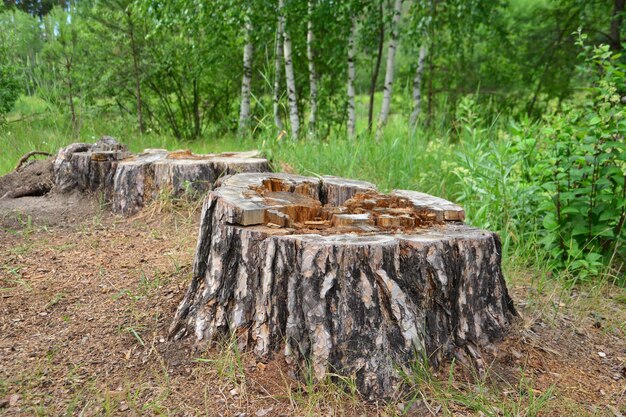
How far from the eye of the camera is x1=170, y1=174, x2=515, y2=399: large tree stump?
1.80 m

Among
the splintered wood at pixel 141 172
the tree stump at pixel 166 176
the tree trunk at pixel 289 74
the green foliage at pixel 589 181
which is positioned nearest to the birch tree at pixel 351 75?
the tree trunk at pixel 289 74

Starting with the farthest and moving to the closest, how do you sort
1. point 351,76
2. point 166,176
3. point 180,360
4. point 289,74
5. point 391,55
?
point 351,76 → point 289,74 → point 391,55 → point 166,176 → point 180,360

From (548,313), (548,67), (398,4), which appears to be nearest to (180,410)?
(548,313)

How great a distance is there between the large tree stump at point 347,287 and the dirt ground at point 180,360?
0.33 ft

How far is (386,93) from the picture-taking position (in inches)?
323

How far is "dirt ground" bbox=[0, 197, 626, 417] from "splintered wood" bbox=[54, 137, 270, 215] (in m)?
0.87

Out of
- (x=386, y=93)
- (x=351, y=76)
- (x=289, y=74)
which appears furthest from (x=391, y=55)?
(x=289, y=74)

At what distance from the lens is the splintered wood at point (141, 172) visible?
3889 millimetres

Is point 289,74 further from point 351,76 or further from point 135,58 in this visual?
point 135,58

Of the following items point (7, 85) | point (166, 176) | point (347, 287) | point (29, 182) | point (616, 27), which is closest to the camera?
point (347, 287)

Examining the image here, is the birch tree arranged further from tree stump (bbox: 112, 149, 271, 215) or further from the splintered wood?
tree stump (bbox: 112, 149, 271, 215)

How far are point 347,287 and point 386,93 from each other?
6.82m

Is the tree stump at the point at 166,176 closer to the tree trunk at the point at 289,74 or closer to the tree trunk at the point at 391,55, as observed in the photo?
the tree trunk at the point at 289,74

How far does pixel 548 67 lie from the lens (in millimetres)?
9539
